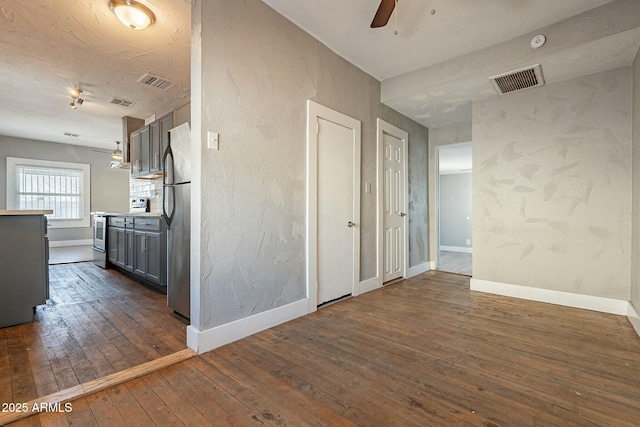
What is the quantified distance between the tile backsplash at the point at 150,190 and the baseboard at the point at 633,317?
6024mm

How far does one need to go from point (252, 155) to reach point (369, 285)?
88.1 inches

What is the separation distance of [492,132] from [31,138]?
32.0 ft

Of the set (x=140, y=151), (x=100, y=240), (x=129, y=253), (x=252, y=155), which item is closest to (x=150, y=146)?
(x=140, y=151)

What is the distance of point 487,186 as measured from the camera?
12.0 ft

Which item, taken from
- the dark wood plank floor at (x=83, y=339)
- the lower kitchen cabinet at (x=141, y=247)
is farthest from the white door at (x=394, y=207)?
the lower kitchen cabinet at (x=141, y=247)

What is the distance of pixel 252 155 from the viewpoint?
2.38m

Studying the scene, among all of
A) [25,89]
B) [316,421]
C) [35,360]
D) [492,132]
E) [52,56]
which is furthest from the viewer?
[25,89]

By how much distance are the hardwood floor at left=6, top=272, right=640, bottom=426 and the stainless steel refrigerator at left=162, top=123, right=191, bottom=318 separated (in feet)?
2.68

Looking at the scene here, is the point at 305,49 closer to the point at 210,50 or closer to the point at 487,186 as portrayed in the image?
the point at 210,50

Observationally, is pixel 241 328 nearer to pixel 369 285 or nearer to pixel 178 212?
pixel 178 212

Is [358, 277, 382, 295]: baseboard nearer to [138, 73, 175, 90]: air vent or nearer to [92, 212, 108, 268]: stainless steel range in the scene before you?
[138, 73, 175, 90]: air vent

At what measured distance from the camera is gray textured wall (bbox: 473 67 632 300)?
2.91 metres

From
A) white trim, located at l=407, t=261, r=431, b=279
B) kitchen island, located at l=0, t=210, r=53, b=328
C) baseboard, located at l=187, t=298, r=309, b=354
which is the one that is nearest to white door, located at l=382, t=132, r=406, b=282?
white trim, located at l=407, t=261, r=431, b=279

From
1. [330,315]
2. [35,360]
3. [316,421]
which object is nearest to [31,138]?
[35,360]
